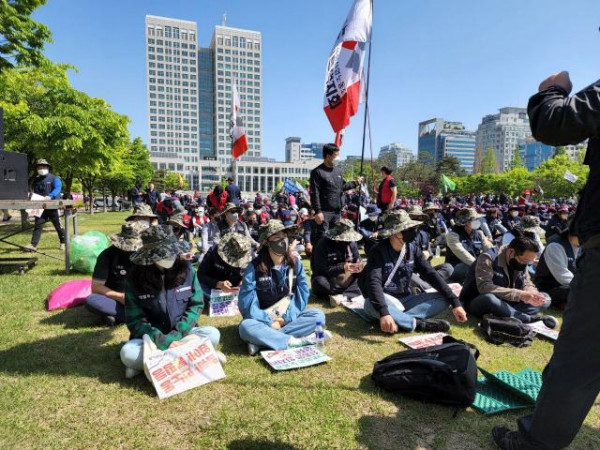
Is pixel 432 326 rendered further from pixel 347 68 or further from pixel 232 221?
pixel 232 221

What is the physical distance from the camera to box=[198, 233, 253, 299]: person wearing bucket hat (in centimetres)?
512

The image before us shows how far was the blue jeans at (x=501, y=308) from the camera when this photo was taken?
4.45 meters

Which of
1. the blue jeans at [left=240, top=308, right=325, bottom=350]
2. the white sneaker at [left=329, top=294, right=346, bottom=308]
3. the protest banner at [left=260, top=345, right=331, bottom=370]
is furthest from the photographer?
the white sneaker at [left=329, top=294, right=346, bottom=308]

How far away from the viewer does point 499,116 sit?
150 metres

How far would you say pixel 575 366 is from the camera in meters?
1.67

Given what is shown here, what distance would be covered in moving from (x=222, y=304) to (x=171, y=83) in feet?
455

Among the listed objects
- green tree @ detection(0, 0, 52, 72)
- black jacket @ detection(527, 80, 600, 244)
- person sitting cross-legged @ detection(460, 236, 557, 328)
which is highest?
green tree @ detection(0, 0, 52, 72)

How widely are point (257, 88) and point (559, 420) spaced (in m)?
142

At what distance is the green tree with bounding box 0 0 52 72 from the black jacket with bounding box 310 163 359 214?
863 centimetres

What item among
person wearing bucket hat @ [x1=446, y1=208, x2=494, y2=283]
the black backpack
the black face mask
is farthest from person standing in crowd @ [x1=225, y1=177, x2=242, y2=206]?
the black backpack

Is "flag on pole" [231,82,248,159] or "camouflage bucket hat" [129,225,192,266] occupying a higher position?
"flag on pole" [231,82,248,159]

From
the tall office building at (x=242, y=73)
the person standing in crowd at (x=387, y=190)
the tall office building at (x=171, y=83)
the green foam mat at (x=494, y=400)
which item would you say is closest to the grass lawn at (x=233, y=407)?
the green foam mat at (x=494, y=400)

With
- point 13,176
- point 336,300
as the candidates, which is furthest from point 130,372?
point 13,176

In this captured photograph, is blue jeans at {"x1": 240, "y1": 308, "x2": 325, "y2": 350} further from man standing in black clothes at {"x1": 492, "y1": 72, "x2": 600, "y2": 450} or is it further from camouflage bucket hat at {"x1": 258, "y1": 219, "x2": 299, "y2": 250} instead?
man standing in black clothes at {"x1": 492, "y1": 72, "x2": 600, "y2": 450}
